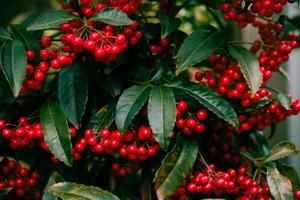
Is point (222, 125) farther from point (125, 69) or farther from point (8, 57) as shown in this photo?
point (8, 57)

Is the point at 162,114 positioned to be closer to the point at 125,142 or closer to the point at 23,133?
the point at 125,142

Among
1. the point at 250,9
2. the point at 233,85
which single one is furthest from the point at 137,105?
Result: the point at 250,9

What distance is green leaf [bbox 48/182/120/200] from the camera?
38.7 inches

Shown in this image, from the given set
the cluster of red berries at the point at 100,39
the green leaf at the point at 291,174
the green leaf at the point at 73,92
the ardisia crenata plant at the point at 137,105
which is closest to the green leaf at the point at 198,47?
the ardisia crenata plant at the point at 137,105

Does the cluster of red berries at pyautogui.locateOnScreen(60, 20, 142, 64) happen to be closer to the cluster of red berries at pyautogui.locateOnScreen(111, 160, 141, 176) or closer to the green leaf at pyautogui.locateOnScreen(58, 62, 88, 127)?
the green leaf at pyautogui.locateOnScreen(58, 62, 88, 127)

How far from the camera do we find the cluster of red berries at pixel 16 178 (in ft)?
3.63

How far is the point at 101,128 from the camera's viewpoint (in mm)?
1060

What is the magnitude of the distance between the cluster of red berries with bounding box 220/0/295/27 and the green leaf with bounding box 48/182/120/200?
0.47 m

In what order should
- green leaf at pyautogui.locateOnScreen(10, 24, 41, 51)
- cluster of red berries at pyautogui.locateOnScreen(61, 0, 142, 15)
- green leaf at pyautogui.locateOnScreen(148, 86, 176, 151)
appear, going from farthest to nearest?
1. green leaf at pyautogui.locateOnScreen(10, 24, 41, 51)
2. cluster of red berries at pyautogui.locateOnScreen(61, 0, 142, 15)
3. green leaf at pyautogui.locateOnScreen(148, 86, 176, 151)

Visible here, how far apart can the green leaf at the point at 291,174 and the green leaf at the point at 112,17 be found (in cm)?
49

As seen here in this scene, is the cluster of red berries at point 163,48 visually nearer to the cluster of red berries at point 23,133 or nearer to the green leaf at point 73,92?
the green leaf at point 73,92

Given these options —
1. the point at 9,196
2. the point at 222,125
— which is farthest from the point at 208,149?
the point at 9,196

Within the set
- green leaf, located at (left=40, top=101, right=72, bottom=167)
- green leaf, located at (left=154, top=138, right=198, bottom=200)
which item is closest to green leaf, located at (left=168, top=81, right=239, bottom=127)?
green leaf, located at (left=154, top=138, right=198, bottom=200)

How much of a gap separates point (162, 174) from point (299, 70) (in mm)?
1775
